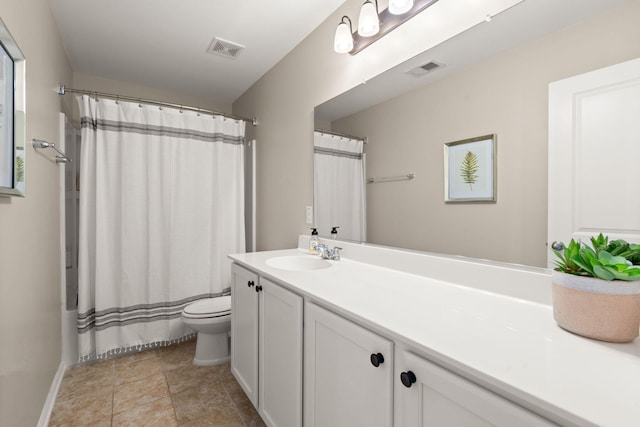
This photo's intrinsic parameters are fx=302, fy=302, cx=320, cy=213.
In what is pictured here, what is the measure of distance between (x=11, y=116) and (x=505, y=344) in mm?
1681

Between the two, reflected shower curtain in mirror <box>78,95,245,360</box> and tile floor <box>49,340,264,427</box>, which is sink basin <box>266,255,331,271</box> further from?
reflected shower curtain in mirror <box>78,95,245,360</box>

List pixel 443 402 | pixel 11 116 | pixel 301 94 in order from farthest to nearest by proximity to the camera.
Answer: pixel 301 94, pixel 11 116, pixel 443 402

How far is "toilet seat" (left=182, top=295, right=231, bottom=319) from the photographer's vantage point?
6.98ft

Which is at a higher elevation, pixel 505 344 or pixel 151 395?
pixel 505 344

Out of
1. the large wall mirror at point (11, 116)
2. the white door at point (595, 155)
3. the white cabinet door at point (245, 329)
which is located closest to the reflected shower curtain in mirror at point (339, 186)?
the white cabinet door at point (245, 329)

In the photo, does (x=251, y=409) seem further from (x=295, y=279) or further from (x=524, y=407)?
(x=524, y=407)

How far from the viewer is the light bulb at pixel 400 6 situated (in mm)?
1326

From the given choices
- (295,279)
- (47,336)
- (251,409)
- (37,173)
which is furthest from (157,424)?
(37,173)

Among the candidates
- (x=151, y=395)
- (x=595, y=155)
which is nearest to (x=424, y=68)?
(x=595, y=155)

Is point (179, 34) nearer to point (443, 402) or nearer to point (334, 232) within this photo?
point (334, 232)

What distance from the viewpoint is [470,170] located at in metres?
1.17

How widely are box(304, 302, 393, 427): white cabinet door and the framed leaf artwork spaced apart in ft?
2.21

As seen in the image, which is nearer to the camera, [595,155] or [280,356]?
[595,155]

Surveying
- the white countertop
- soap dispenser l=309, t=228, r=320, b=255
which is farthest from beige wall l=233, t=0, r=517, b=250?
the white countertop
